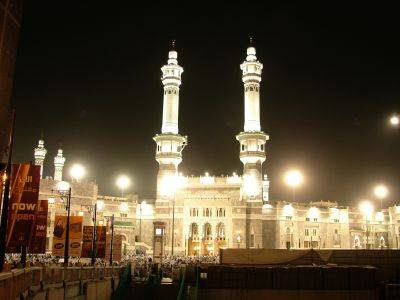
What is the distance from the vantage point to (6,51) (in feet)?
43.7

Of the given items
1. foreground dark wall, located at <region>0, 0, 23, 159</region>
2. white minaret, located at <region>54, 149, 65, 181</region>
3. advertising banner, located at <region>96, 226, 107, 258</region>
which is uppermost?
white minaret, located at <region>54, 149, 65, 181</region>

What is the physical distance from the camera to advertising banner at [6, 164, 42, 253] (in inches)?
762

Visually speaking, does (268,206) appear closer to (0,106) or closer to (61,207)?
(61,207)

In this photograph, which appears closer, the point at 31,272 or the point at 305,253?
the point at 31,272

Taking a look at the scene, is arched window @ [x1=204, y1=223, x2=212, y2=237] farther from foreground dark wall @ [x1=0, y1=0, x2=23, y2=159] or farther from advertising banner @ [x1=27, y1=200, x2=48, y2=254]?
foreground dark wall @ [x1=0, y1=0, x2=23, y2=159]

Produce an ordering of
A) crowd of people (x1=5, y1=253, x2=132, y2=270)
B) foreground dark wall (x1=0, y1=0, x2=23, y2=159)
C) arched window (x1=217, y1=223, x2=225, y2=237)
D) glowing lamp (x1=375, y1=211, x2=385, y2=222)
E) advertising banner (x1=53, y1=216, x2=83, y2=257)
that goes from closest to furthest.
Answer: foreground dark wall (x1=0, y1=0, x2=23, y2=159) < crowd of people (x1=5, y1=253, x2=132, y2=270) < advertising banner (x1=53, y1=216, x2=83, y2=257) < arched window (x1=217, y1=223, x2=225, y2=237) < glowing lamp (x1=375, y1=211, x2=385, y2=222)

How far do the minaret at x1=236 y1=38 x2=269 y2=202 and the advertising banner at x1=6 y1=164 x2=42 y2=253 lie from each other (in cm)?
6815

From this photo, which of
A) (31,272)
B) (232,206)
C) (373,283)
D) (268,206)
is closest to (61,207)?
(232,206)

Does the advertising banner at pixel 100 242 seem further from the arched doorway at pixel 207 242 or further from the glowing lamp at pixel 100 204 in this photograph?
the glowing lamp at pixel 100 204

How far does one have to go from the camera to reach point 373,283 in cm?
3225

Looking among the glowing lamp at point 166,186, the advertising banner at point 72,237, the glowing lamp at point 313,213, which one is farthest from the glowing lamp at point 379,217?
the advertising banner at point 72,237

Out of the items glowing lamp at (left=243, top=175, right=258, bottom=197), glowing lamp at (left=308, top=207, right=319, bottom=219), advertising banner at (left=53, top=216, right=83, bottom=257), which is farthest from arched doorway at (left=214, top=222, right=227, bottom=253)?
advertising banner at (left=53, top=216, right=83, bottom=257)

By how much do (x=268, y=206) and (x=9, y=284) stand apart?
3128 inches

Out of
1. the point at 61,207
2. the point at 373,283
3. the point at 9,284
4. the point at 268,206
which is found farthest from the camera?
the point at 268,206
